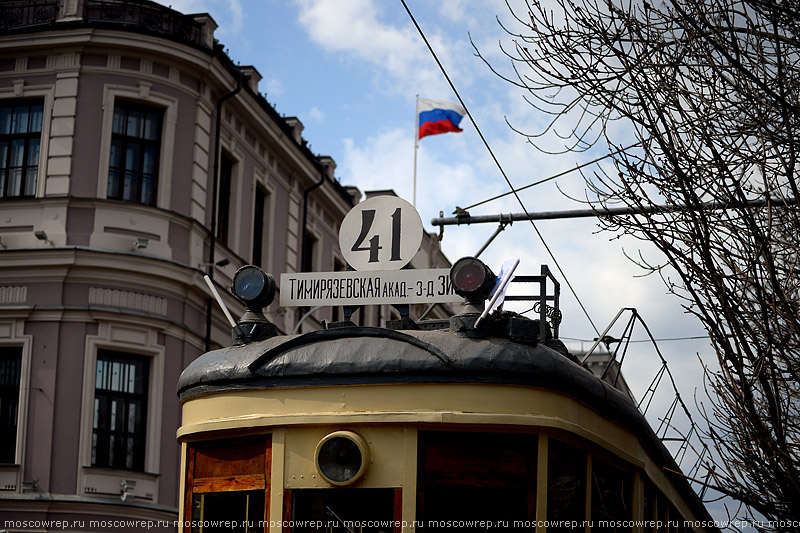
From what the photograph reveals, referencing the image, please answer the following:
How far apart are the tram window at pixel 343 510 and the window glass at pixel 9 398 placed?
1240cm

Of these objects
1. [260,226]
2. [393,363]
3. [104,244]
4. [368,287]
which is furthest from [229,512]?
[260,226]

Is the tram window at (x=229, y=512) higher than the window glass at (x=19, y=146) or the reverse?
the reverse

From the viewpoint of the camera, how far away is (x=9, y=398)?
18688 millimetres

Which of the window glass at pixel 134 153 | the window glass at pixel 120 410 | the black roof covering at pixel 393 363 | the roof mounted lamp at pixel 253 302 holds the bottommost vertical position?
the black roof covering at pixel 393 363

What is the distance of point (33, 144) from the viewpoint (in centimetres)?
1991

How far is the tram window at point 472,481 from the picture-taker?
6781mm

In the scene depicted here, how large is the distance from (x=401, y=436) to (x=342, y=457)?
323 mm

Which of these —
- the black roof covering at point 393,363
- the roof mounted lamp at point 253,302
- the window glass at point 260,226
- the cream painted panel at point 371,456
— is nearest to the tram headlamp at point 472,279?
the black roof covering at point 393,363

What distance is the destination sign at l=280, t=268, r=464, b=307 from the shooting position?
7617mm

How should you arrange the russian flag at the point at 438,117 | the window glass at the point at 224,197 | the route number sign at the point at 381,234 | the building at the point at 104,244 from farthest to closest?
the russian flag at the point at 438,117
the window glass at the point at 224,197
the building at the point at 104,244
the route number sign at the point at 381,234

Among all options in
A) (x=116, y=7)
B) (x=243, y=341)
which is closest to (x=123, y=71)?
(x=116, y=7)

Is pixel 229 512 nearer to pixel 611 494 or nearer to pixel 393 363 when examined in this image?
pixel 393 363

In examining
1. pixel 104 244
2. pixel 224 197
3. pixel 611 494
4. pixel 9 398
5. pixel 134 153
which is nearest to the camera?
pixel 611 494

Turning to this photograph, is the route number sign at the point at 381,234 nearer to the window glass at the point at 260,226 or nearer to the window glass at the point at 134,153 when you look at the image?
the window glass at the point at 134,153
